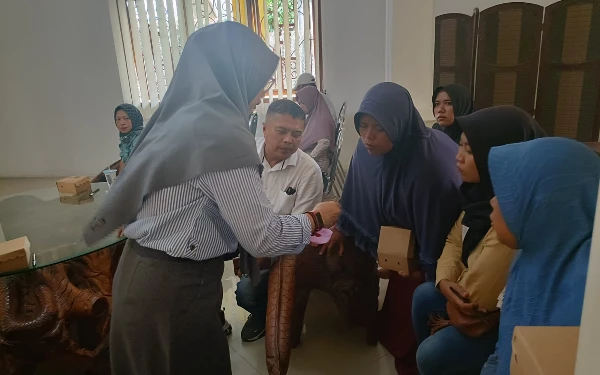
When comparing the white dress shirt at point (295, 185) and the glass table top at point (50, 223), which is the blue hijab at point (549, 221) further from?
the glass table top at point (50, 223)

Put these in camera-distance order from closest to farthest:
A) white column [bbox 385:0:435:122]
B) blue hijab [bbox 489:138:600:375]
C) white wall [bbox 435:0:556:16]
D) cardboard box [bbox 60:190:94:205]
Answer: blue hijab [bbox 489:138:600:375] < cardboard box [bbox 60:190:94:205] < white column [bbox 385:0:435:122] < white wall [bbox 435:0:556:16]

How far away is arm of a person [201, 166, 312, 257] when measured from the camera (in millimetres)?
1085

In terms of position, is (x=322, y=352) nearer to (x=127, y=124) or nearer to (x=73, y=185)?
(x=73, y=185)

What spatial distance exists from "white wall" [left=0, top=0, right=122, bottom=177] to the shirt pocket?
3.21 m

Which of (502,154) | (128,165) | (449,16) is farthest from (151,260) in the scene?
(449,16)

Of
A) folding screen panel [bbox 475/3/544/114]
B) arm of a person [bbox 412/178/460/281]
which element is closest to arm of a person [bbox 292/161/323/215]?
arm of a person [bbox 412/178/460/281]

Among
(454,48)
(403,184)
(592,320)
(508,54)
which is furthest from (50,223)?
(508,54)

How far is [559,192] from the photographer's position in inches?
37.2

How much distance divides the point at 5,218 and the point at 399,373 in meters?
1.99

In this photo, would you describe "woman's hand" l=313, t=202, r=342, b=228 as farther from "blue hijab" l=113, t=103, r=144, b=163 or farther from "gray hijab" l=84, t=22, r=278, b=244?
"blue hijab" l=113, t=103, r=144, b=163

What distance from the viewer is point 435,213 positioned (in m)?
1.64

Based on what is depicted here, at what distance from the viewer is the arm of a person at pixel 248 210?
1085mm

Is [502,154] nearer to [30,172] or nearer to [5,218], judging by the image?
[5,218]

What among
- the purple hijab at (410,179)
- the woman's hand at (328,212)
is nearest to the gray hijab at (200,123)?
the woman's hand at (328,212)
